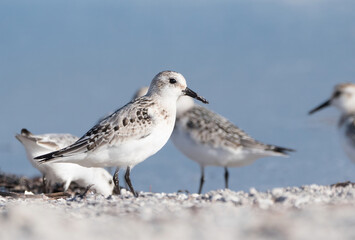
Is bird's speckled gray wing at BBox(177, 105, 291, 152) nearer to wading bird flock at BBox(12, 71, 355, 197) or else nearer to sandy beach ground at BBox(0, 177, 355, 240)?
wading bird flock at BBox(12, 71, 355, 197)

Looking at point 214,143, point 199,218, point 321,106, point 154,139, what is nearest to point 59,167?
point 214,143

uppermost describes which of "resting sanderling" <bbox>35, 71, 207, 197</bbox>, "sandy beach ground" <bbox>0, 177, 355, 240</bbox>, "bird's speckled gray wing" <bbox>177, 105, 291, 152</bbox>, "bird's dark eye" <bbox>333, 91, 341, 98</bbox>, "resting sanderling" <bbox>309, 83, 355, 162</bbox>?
"bird's dark eye" <bbox>333, 91, 341, 98</bbox>

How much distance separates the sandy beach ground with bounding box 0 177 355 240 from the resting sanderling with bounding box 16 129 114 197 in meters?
4.57

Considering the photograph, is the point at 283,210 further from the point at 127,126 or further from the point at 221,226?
the point at 127,126

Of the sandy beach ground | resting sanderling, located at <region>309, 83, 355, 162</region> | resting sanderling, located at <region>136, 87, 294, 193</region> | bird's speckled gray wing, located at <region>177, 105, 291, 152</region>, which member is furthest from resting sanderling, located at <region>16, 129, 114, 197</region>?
resting sanderling, located at <region>309, 83, 355, 162</region>

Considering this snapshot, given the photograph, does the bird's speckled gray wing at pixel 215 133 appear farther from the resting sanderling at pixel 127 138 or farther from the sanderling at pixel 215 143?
the resting sanderling at pixel 127 138

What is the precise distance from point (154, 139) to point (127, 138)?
0.39 metres

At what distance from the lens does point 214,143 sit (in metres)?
12.3

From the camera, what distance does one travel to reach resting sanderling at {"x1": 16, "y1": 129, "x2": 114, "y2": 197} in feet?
39.3

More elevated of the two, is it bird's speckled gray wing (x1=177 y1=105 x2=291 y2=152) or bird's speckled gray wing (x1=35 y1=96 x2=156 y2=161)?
bird's speckled gray wing (x1=177 y1=105 x2=291 y2=152)

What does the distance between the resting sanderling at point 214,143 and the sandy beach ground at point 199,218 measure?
186 inches

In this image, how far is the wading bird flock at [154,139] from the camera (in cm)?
866

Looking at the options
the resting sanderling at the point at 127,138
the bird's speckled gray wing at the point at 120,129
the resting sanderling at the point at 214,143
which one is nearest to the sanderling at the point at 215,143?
the resting sanderling at the point at 214,143

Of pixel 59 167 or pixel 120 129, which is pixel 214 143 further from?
pixel 120 129
